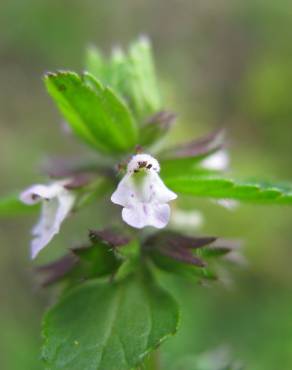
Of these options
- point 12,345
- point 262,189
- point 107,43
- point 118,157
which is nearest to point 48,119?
point 107,43

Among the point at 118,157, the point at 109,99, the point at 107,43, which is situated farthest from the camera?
the point at 107,43

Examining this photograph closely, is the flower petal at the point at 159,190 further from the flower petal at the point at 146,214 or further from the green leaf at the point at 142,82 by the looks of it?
the green leaf at the point at 142,82

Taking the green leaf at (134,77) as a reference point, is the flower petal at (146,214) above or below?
below

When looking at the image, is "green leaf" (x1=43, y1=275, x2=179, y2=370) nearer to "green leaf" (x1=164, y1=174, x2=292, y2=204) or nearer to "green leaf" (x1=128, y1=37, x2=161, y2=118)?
"green leaf" (x1=164, y1=174, x2=292, y2=204)

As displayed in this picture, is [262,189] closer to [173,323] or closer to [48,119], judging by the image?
[173,323]

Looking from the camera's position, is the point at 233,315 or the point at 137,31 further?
the point at 137,31

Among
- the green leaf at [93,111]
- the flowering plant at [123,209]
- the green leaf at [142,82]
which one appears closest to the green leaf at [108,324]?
the flowering plant at [123,209]
